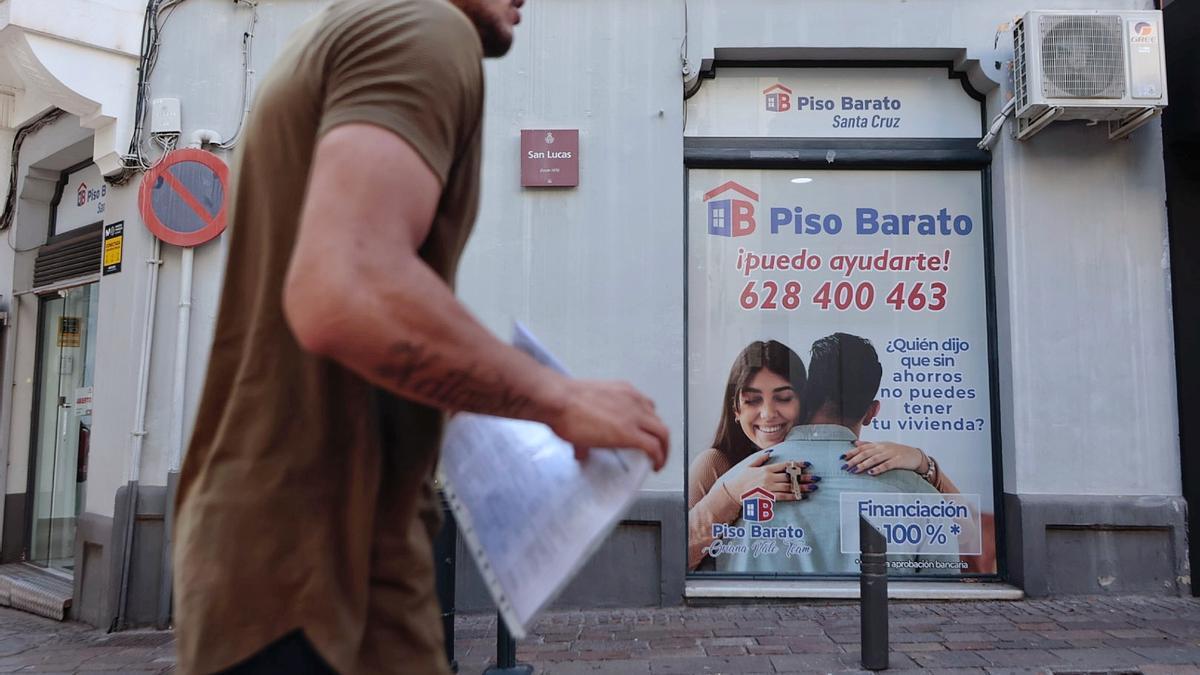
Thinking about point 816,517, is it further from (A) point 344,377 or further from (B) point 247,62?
(A) point 344,377

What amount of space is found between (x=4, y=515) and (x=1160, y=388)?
1018 cm

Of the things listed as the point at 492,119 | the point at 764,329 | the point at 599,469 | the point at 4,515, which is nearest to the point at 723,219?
the point at 764,329

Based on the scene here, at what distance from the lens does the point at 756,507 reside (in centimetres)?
704

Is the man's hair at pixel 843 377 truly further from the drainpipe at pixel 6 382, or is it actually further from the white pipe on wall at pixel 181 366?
the drainpipe at pixel 6 382

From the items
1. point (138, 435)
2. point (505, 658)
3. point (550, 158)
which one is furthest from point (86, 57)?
point (505, 658)

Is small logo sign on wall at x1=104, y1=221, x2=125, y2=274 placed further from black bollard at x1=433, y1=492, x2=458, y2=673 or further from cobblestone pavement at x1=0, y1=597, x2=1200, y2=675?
black bollard at x1=433, y1=492, x2=458, y2=673

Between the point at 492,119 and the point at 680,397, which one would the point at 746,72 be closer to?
the point at 492,119

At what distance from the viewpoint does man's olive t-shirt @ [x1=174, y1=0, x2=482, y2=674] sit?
1.19 meters

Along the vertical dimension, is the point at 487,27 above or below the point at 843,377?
above

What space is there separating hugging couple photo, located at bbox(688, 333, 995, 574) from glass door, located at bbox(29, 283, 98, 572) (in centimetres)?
564

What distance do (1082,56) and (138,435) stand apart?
24.3ft

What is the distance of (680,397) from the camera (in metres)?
6.71

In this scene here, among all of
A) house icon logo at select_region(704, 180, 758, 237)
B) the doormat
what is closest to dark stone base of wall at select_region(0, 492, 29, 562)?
the doormat

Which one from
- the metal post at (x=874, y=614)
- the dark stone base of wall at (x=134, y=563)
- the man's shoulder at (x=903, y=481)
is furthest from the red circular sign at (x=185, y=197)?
the man's shoulder at (x=903, y=481)
